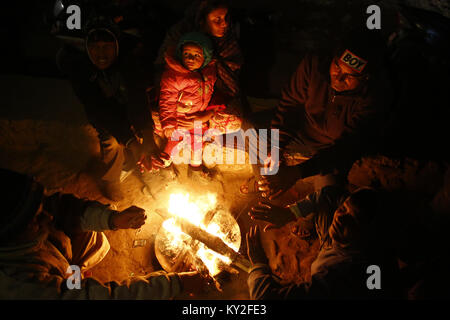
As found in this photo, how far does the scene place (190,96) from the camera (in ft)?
13.4


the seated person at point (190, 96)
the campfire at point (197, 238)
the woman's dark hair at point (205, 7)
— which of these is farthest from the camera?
the woman's dark hair at point (205, 7)

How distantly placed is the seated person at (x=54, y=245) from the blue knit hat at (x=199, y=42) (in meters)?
2.32

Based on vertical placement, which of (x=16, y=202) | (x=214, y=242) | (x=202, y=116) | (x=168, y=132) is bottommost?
(x=214, y=242)

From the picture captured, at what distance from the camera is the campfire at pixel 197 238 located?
127 inches

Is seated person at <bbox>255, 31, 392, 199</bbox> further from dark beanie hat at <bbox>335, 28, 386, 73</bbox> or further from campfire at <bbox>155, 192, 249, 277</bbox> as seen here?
campfire at <bbox>155, 192, 249, 277</bbox>

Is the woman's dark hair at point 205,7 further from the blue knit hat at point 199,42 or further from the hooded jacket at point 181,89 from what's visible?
the hooded jacket at point 181,89

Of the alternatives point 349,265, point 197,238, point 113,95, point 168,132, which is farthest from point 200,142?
point 349,265

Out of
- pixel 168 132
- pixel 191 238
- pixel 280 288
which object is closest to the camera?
pixel 280 288

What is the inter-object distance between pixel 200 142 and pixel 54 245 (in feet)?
7.88

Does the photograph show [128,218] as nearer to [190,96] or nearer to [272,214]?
[272,214]

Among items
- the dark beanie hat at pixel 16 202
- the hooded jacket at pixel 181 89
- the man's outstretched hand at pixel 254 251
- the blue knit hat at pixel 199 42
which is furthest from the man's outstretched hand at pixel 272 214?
the dark beanie hat at pixel 16 202

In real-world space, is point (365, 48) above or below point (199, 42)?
below

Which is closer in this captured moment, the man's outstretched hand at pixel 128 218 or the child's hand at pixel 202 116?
the man's outstretched hand at pixel 128 218

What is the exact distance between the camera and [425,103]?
423cm
